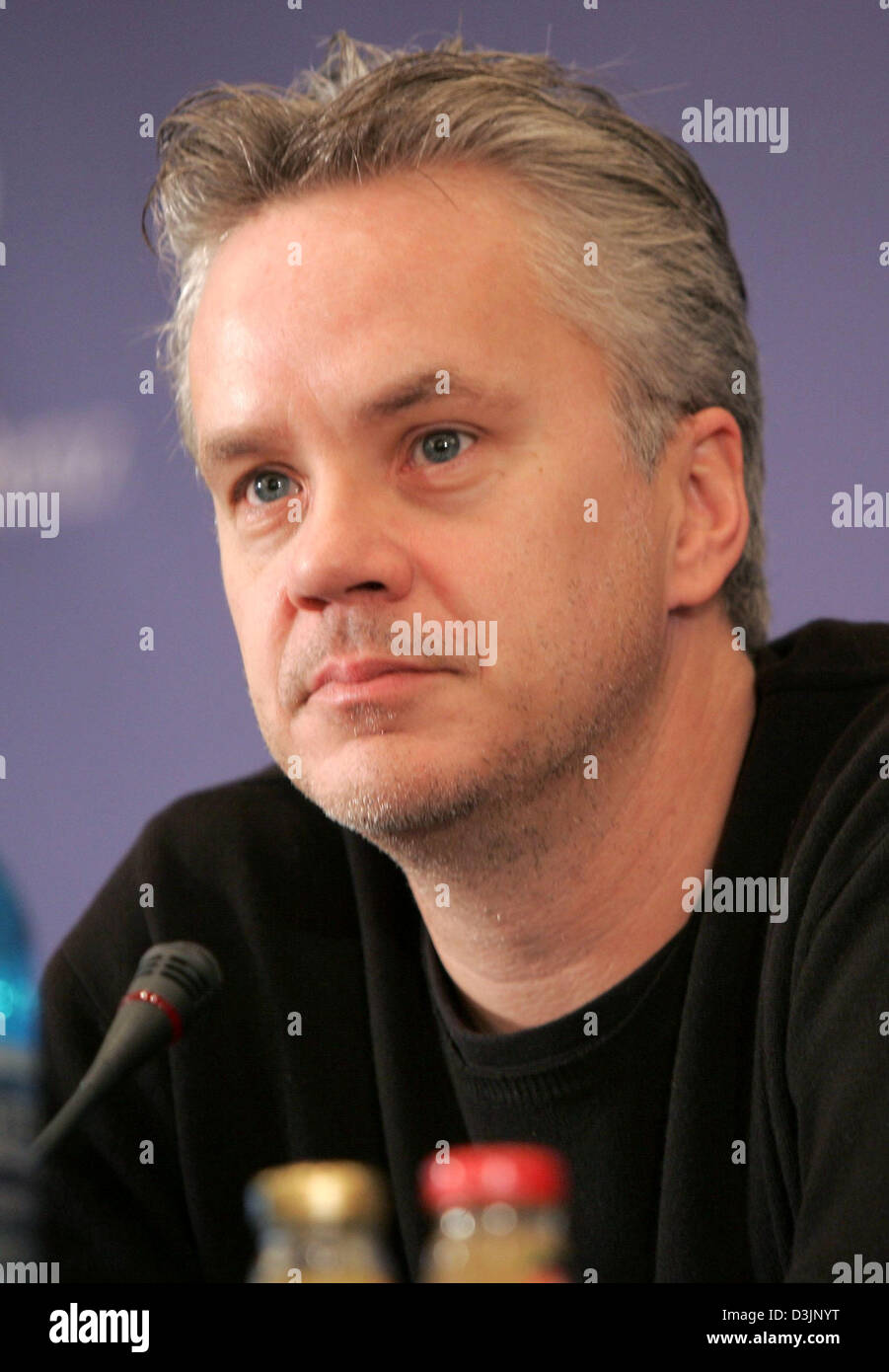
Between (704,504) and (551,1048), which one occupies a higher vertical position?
(704,504)

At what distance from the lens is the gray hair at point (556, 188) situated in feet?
3.67

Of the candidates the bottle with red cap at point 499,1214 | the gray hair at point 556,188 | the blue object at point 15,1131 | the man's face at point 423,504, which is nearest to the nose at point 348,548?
the man's face at point 423,504

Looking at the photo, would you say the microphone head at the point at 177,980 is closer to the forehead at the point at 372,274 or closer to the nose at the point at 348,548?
the nose at the point at 348,548

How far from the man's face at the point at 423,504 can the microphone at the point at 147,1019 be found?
197mm

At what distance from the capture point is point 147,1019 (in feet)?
2.77

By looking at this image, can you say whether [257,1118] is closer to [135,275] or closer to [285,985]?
[285,985]

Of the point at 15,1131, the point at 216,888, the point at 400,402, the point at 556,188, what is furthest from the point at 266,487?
the point at 15,1131

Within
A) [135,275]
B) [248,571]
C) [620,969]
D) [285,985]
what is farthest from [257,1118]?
[135,275]

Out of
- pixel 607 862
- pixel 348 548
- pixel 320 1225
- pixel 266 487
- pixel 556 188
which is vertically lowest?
pixel 320 1225

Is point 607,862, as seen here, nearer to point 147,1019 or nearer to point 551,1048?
point 551,1048

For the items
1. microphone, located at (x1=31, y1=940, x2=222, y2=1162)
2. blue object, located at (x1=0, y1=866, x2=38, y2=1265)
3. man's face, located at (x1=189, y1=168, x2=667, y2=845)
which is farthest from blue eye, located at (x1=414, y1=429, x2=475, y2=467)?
blue object, located at (x1=0, y1=866, x2=38, y2=1265)

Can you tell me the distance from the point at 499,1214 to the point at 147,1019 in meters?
0.36

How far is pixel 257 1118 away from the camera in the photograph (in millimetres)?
1280

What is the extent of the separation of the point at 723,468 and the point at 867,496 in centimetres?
18
